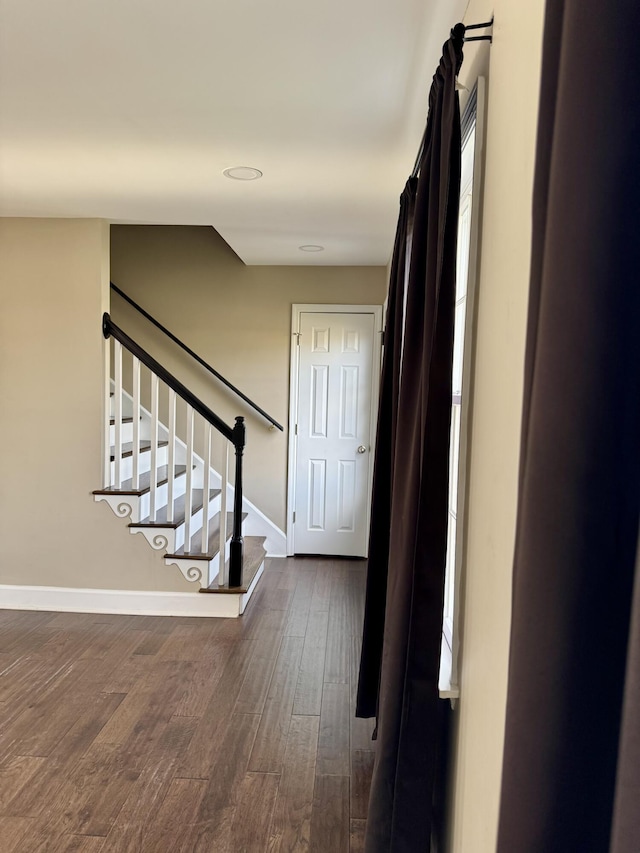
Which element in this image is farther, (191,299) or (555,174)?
A: (191,299)

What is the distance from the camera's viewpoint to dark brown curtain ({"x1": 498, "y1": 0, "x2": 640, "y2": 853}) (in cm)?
46

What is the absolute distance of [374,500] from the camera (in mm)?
2289

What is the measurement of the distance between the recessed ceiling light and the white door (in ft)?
6.82

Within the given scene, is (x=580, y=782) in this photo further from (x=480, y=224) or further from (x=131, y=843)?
(x=131, y=843)

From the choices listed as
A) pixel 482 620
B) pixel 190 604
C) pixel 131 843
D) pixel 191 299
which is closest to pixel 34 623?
pixel 190 604

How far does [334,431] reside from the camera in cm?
490

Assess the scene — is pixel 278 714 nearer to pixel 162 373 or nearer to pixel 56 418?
pixel 162 373

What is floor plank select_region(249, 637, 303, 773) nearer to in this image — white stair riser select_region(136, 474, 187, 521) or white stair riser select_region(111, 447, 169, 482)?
white stair riser select_region(136, 474, 187, 521)

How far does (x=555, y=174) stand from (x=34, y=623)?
12.3 ft

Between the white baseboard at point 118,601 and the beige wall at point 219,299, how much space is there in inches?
70.7

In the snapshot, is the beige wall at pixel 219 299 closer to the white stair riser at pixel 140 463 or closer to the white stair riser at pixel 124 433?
the white stair riser at pixel 140 463

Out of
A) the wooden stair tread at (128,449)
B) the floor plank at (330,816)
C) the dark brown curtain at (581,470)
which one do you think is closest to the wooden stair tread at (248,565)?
the wooden stair tread at (128,449)

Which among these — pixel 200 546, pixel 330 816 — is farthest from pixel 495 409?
pixel 200 546

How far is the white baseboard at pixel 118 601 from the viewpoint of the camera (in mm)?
3587
